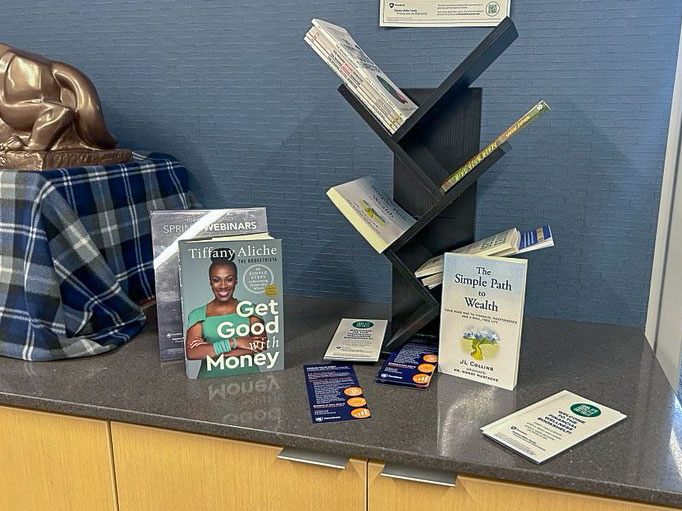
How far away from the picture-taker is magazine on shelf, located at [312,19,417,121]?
1.06 meters

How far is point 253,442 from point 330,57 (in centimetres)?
65

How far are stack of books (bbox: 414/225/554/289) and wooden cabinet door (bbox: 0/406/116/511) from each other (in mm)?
611

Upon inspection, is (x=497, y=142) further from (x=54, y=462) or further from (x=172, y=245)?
(x=54, y=462)

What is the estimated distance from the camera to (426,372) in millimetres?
1084

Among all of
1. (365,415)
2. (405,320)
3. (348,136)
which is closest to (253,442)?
(365,415)

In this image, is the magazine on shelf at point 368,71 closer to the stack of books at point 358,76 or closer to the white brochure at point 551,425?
the stack of books at point 358,76

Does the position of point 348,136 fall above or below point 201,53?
below

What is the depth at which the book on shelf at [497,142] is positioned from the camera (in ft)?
3.04

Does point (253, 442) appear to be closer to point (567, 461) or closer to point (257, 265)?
point (257, 265)

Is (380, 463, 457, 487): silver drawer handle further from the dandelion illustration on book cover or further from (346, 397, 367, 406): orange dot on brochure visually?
the dandelion illustration on book cover

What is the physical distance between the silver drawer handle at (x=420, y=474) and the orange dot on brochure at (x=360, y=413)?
3.6 inches

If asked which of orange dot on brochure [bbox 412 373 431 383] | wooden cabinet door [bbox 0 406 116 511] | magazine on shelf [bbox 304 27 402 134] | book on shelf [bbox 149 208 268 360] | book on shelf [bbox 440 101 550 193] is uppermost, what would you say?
magazine on shelf [bbox 304 27 402 134]

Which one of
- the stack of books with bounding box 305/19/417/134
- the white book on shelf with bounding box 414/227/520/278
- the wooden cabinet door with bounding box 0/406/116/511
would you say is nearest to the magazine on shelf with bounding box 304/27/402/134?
the stack of books with bounding box 305/19/417/134

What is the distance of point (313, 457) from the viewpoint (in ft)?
2.99
